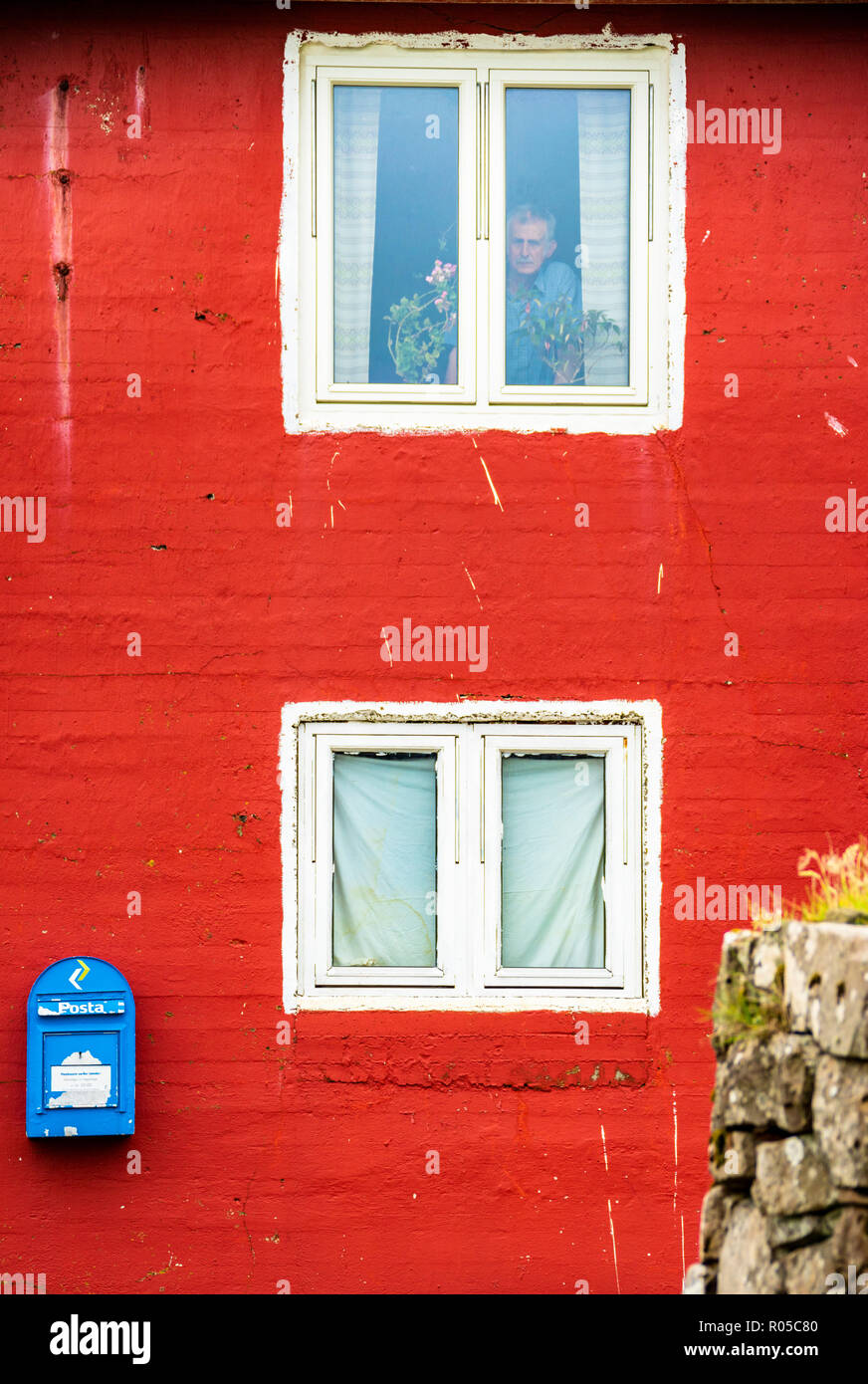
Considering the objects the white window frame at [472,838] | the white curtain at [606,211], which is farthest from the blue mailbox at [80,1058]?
the white curtain at [606,211]

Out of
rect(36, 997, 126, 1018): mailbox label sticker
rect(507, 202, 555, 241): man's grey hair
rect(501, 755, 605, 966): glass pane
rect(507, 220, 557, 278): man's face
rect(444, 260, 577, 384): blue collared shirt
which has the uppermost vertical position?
rect(507, 202, 555, 241): man's grey hair

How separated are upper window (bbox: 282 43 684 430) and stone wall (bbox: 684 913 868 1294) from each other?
11.3ft

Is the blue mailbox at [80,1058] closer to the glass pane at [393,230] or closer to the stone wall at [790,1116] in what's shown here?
the glass pane at [393,230]

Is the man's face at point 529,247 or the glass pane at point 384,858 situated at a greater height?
the man's face at point 529,247

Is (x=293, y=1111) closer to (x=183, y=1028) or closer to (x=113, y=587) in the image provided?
(x=183, y=1028)

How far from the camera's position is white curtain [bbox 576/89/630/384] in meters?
6.63

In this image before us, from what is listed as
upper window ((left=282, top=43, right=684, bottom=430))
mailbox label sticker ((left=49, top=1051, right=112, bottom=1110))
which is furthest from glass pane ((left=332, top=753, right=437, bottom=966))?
upper window ((left=282, top=43, right=684, bottom=430))

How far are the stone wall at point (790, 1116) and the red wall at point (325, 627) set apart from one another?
8.43ft

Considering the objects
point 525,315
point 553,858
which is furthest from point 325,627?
point 525,315

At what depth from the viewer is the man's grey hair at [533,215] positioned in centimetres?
664

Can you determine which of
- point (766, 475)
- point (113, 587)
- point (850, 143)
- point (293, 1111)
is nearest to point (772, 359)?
point (766, 475)

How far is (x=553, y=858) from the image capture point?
655cm

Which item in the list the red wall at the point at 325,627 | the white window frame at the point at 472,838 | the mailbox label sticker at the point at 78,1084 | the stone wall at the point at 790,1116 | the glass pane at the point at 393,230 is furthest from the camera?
the glass pane at the point at 393,230

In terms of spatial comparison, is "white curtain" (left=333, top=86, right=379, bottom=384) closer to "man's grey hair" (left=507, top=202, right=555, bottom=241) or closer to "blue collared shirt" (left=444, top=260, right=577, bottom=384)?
"blue collared shirt" (left=444, top=260, right=577, bottom=384)
